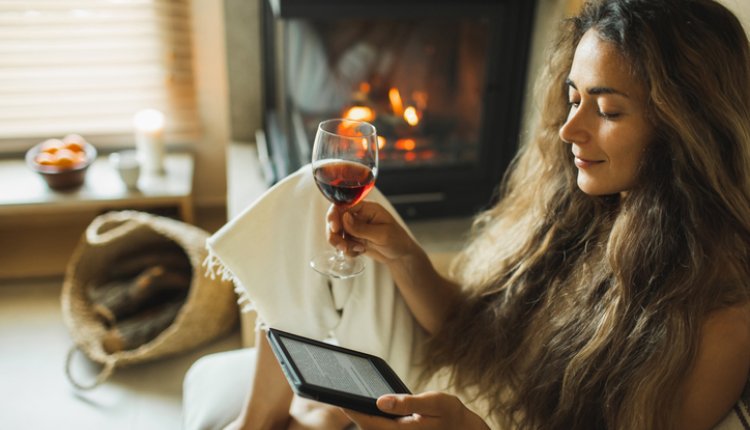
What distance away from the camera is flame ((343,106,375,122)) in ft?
7.15

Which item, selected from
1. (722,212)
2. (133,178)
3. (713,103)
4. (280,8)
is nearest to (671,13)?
(713,103)

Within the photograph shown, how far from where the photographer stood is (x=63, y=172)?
227cm

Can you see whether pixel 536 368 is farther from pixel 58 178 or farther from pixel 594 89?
pixel 58 178

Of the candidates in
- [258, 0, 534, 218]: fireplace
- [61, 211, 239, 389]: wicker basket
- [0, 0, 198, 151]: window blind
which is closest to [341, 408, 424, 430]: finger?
[61, 211, 239, 389]: wicker basket

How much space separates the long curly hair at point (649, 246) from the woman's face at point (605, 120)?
0.02 meters

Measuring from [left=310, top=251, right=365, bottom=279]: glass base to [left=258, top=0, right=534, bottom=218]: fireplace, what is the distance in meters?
0.80

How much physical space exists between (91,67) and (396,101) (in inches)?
42.5

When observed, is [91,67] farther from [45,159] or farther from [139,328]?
[139,328]

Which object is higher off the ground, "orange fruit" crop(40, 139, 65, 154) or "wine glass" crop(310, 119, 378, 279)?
"wine glass" crop(310, 119, 378, 279)

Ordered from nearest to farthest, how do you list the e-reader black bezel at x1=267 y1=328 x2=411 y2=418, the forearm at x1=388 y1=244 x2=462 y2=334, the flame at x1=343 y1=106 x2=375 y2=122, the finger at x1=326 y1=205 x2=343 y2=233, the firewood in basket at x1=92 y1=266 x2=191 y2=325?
the e-reader black bezel at x1=267 y1=328 x2=411 y2=418
the finger at x1=326 y1=205 x2=343 y2=233
the forearm at x1=388 y1=244 x2=462 y2=334
the firewood in basket at x1=92 y1=266 x2=191 y2=325
the flame at x1=343 y1=106 x2=375 y2=122

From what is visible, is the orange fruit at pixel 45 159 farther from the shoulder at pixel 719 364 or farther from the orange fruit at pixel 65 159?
the shoulder at pixel 719 364

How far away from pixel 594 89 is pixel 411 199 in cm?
116

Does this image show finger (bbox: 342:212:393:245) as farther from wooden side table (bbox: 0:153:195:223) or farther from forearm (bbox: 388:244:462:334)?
wooden side table (bbox: 0:153:195:223)

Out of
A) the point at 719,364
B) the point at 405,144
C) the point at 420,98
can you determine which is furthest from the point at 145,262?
the point at 719,364
